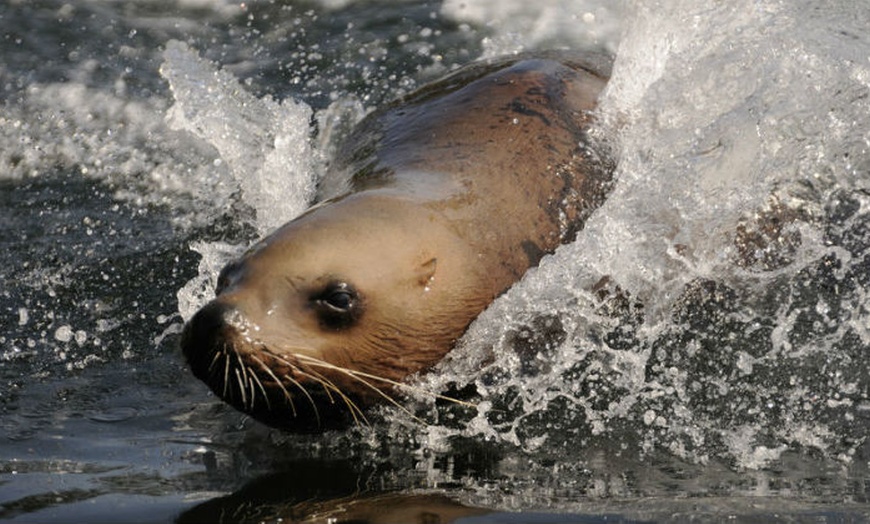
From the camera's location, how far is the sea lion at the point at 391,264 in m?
4.64

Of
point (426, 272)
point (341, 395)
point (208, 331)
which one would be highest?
point (426, 272)

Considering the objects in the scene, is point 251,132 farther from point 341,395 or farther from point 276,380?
point 276,380

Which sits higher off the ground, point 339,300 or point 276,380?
point 339,300

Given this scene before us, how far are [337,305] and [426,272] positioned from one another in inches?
14.7

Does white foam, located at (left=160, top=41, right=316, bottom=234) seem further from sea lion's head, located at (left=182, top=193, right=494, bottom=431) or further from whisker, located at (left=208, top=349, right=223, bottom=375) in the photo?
whisker, located at (left=208, top=349, right=223, bottom=375)

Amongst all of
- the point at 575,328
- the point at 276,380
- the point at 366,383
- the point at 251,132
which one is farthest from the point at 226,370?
the point at 251,132

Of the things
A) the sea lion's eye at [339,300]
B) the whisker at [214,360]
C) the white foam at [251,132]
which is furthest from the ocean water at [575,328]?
the sea lion's eye at [339,300]

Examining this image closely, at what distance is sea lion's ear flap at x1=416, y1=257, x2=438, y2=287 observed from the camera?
16.2 feet

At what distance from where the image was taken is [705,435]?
498 centimetres

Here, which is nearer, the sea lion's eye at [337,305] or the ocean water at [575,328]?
the ocean water at [575,328]

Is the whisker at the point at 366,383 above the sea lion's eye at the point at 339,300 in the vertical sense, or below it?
below

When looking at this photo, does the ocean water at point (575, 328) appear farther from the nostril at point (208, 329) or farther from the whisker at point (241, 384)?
the nostril at point (208, 329)

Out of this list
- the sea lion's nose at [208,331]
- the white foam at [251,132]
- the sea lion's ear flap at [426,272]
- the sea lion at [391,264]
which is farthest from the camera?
the white foam at [251,132]

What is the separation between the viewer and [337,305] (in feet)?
15.5
